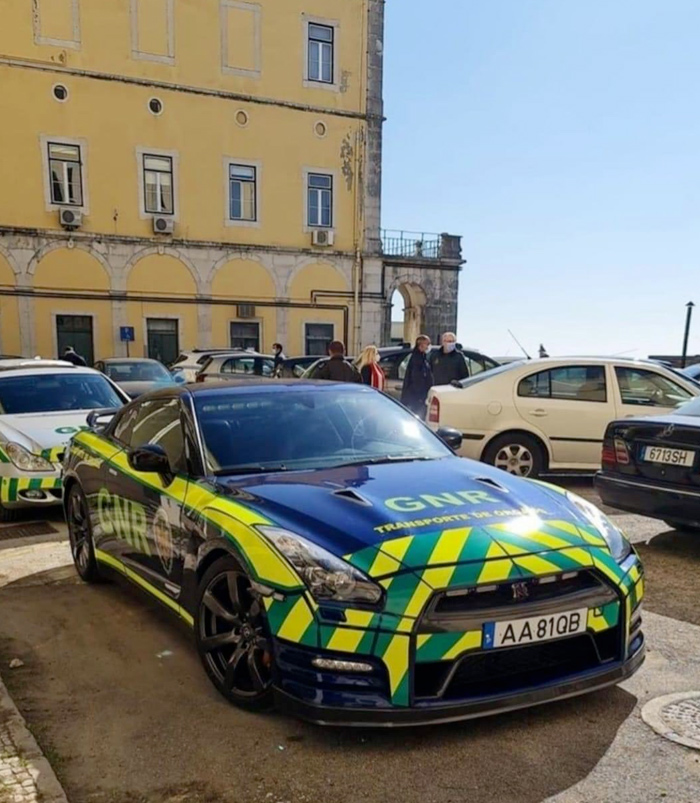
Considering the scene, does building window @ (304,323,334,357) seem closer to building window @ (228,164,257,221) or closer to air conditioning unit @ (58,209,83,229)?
building window @ (228,164,257,221)

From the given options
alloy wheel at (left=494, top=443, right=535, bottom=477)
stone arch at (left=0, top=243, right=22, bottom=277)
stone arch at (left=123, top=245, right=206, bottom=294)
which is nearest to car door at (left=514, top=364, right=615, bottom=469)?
alloy wheel at (left=494, top=443, right=535, bottom=477)

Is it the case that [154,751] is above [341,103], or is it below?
below

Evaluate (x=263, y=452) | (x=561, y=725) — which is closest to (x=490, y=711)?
(x=561, y=725)

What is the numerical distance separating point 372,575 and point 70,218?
19.7 metres

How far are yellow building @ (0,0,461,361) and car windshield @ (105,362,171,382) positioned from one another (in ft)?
24.8

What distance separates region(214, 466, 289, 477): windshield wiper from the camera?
3.55 metres

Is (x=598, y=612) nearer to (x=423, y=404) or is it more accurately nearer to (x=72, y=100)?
(x=423, y=404)

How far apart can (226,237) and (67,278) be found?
490 centimetres

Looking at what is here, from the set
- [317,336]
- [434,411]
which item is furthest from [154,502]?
[317,336]

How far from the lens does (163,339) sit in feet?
70.5

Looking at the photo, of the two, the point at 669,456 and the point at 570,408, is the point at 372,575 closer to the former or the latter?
the point at 669,456

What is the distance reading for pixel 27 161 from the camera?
19234 millimetres

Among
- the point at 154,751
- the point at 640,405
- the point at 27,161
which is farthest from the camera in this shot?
the point at 27,161

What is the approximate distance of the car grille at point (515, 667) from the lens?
8.55ft
